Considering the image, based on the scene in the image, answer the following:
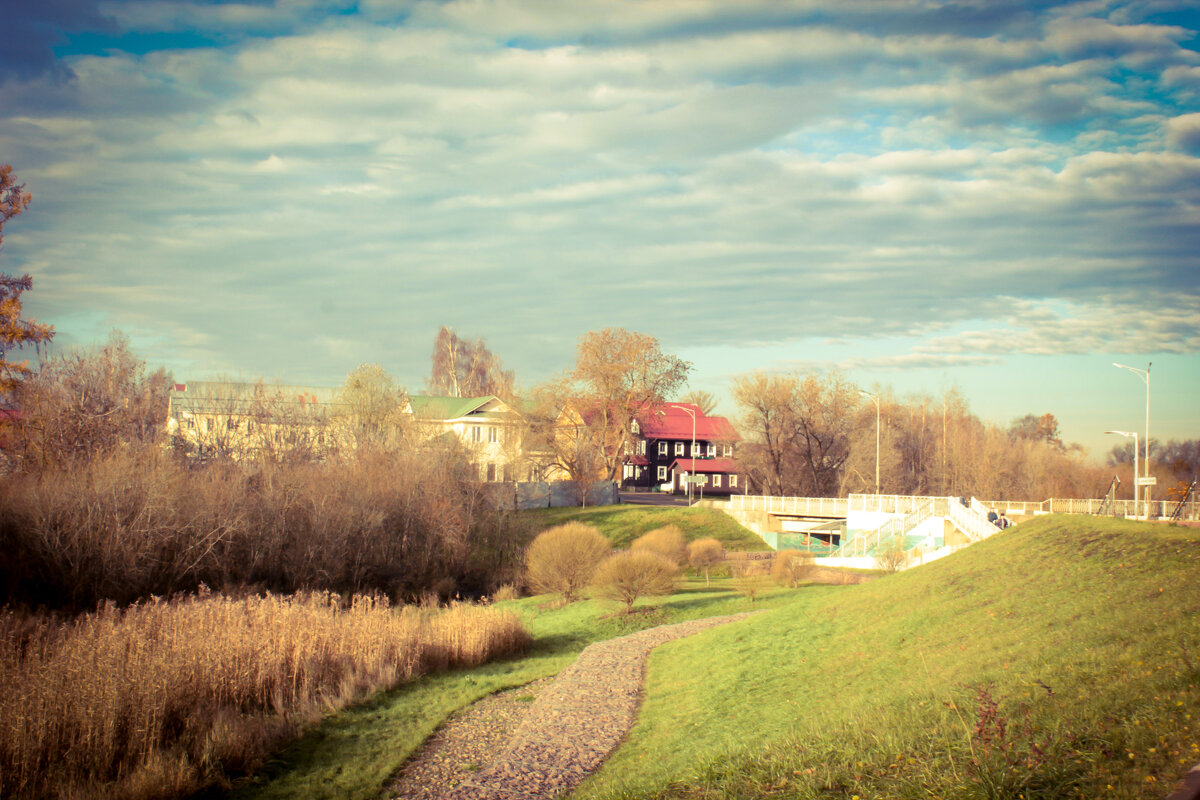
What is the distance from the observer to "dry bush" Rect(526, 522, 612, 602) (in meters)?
26.8

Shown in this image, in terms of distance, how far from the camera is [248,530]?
94.5 ft

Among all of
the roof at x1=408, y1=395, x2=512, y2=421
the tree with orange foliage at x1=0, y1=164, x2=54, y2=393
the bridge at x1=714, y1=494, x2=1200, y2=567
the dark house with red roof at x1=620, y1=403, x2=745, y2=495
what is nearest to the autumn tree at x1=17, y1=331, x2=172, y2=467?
the tree with orange foliage at x1=0, y1=164, x2=54, y2=393

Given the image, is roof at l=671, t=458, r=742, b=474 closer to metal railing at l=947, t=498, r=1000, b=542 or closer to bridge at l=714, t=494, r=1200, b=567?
bridge at l=714, t=494, r=1200, b=567

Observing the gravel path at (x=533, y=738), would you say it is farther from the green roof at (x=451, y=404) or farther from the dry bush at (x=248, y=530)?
the green roof at (x=451, y=404)

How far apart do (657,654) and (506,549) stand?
2091 cm

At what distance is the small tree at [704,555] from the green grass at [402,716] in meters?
12.0

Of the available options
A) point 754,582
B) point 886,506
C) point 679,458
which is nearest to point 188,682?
point 754,582

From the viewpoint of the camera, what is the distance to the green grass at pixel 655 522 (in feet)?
163

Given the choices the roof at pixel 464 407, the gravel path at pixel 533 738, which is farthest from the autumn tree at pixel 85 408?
the roof at pixel 464 407

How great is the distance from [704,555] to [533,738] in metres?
26.5

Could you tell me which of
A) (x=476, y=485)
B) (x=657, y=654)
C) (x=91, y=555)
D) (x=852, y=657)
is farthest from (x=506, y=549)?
(x=852, y=657)

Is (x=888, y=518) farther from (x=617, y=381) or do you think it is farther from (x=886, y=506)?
(x=617, y=381)

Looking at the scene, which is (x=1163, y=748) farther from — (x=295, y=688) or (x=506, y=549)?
(x=506, y=549)

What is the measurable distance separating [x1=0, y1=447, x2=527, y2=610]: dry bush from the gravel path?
1367 centimetres
